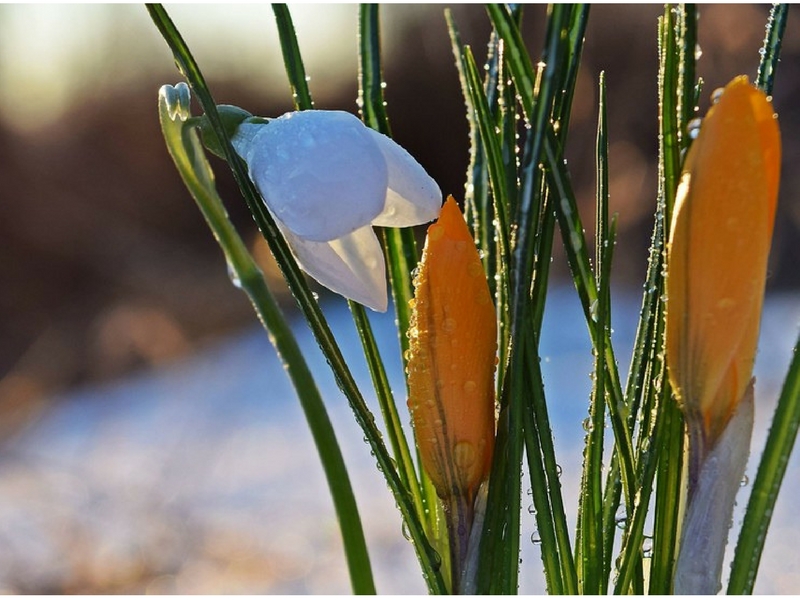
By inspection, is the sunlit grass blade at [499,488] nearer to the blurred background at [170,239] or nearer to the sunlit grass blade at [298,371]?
the sunlit grass blade at [298,371]

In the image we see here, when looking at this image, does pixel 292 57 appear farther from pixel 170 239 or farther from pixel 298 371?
pixel 170 239

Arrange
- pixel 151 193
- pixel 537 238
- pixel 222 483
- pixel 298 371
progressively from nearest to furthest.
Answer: pixel 298 371, pixel 537 238, pixel 222 483, pixel 151 193

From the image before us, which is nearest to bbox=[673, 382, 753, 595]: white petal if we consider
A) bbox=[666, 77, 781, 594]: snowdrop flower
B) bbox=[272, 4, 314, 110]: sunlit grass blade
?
bbox=[666, 77, 781, 594]: snowdrop flower

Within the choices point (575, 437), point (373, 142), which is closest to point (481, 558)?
point (373, 142)

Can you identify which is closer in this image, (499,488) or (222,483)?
(499,488)

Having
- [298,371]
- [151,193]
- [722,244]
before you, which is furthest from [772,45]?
[151,193]
